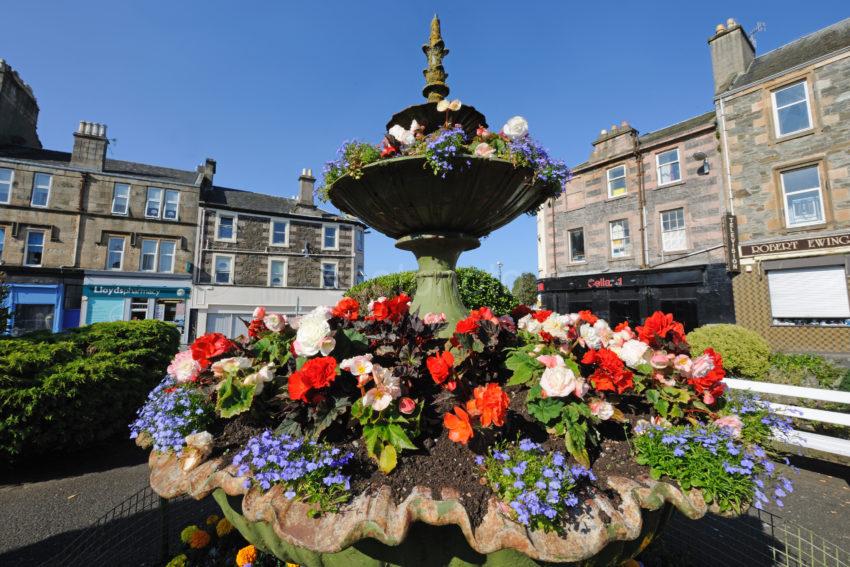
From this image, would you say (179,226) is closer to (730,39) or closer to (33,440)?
(33,440)

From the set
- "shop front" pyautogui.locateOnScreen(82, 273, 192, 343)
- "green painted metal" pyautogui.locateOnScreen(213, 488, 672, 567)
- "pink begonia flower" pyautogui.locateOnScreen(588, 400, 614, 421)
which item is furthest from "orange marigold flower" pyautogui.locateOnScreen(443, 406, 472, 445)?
"shop front" pyautogui.locateOnScreen(82, 273, 192, 343)

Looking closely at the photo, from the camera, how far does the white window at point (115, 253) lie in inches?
814

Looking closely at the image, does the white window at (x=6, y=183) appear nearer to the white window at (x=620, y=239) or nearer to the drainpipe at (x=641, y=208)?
the white window at (x=620, y=239)

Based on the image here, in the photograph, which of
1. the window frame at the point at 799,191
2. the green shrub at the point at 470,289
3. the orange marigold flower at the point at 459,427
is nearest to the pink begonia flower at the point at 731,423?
the orange marigold flower at the point at 459,427

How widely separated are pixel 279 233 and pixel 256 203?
292 centimetres

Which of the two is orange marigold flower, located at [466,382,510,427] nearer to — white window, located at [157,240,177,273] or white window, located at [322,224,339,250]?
white window, located at [157,240,177,273]

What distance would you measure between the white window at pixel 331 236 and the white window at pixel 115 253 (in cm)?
1156

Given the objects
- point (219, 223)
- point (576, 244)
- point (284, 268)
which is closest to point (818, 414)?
point (576, 244)

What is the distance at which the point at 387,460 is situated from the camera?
1.67m

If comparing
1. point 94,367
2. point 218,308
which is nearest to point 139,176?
point 218,308

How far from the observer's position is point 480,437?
1.77 metres

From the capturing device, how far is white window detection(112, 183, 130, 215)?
21.2 m

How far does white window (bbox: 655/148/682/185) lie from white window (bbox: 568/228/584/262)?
3.88 meters

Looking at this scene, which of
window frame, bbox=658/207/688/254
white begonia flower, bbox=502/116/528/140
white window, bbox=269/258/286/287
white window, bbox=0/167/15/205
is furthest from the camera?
white window, bbox=269/258/286/287
